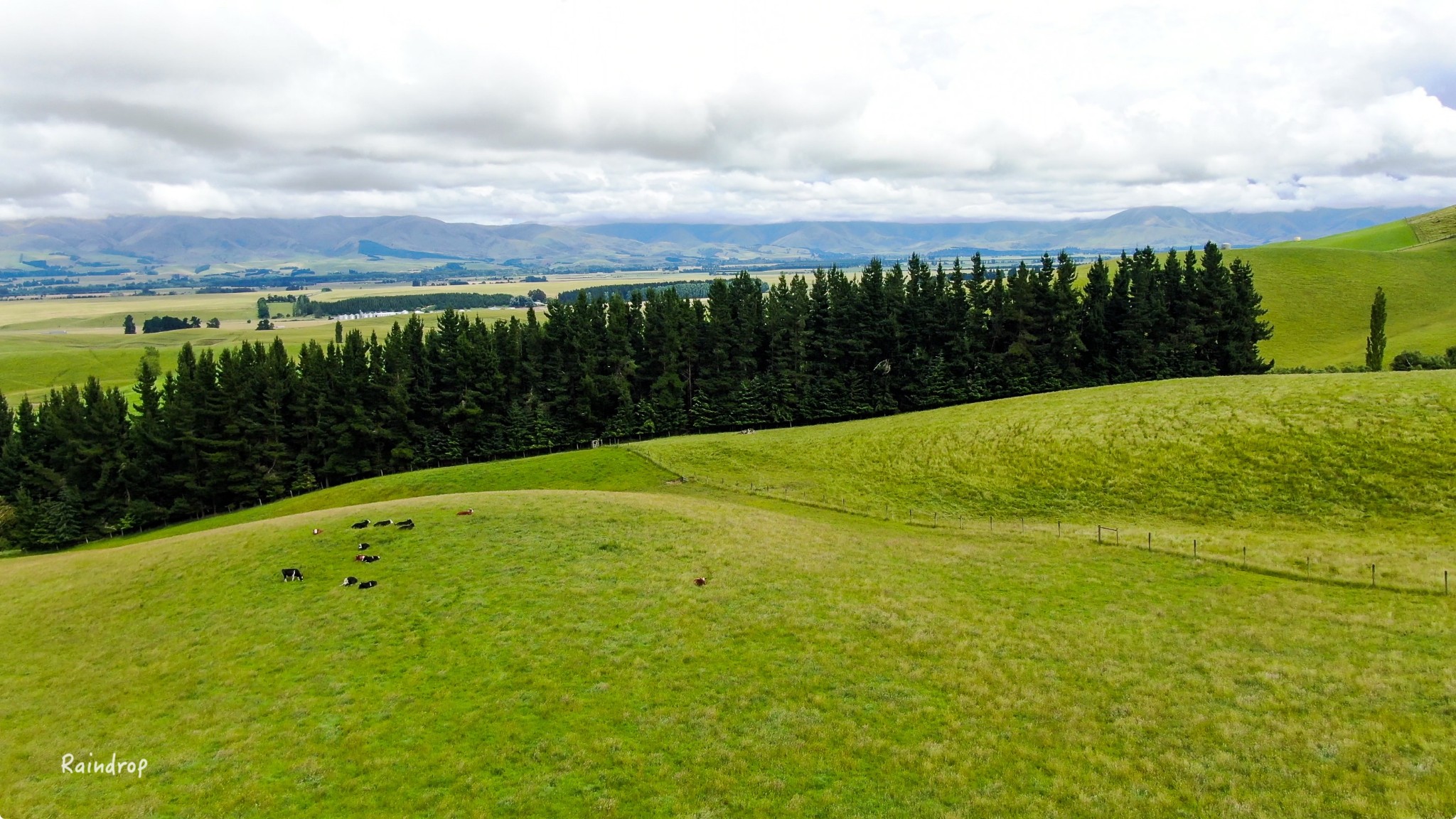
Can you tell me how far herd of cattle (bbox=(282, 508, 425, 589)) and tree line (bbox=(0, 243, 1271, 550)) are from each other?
51969mm

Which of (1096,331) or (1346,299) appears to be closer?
(1096,331)

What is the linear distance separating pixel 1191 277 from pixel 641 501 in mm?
86923

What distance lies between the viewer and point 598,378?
102375 millimetres

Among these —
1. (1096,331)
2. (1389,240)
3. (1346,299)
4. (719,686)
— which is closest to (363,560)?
(719,686)

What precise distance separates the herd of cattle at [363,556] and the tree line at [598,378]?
5197 centimetres

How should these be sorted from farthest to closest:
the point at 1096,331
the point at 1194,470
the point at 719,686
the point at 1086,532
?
the point at 1096,331, the point at 1194,470, the point at 1086,532, the point at 719,686

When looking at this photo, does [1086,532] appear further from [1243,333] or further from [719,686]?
[1243,333]

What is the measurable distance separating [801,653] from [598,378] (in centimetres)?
7987

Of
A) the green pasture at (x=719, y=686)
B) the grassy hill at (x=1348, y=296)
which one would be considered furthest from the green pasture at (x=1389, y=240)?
the green pasture at (x=719, y=686)

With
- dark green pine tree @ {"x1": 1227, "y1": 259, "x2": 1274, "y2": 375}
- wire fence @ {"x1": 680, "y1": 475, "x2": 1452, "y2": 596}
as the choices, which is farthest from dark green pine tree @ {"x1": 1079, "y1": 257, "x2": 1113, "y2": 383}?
wire fence @ {"x1": 680, "y1": 475, "x2": 1452, "y2": 596}

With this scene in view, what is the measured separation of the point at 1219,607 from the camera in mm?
30375

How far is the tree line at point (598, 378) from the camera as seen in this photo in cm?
8650

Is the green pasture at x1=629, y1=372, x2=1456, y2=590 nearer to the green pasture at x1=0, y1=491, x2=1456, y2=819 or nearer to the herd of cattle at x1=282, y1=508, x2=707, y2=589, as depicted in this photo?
the green pasture at x1=0, y1=491, x2=1456, y2=819

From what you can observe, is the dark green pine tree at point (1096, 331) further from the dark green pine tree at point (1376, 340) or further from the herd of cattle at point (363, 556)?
the herd of cattle at point (363, 556)
